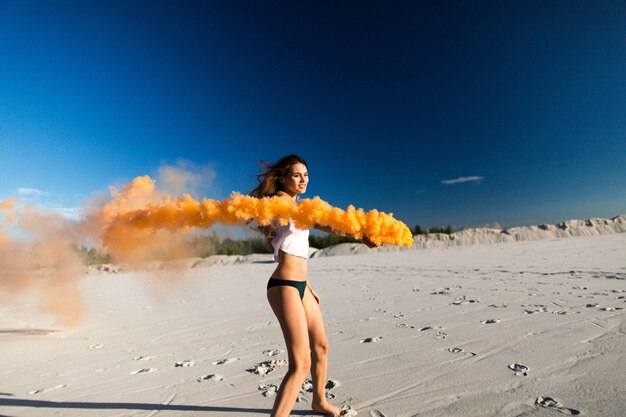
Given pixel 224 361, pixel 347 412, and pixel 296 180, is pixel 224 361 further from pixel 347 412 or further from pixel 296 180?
pixel 296 180

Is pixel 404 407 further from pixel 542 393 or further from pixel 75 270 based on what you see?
pixel 75 270

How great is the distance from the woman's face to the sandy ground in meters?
2.06

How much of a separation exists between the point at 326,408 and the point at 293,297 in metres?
1.15

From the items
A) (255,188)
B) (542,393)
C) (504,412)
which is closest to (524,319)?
(542,393)

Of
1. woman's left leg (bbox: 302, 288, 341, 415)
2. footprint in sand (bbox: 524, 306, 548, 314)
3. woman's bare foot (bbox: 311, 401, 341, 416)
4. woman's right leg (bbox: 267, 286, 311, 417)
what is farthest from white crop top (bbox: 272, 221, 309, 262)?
footprint in sand (bbox: 524, 306, 548, 314)

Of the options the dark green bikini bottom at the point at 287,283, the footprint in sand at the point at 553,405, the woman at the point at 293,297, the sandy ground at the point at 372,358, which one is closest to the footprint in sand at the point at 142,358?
the sandy ground at the point at 372,358

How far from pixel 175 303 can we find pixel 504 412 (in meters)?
10.0

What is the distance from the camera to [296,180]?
301cm

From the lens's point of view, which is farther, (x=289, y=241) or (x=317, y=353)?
(x=317, y=353)

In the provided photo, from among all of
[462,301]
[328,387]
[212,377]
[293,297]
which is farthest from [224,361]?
[462,301]

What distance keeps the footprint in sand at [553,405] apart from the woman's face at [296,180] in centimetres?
271

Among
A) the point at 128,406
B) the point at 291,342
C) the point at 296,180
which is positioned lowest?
the point at 128,406

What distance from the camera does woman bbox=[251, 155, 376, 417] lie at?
2.65 metres

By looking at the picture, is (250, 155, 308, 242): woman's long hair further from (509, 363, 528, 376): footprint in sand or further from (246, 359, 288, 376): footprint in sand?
(509, 363, 528, 376): footprint in sand
